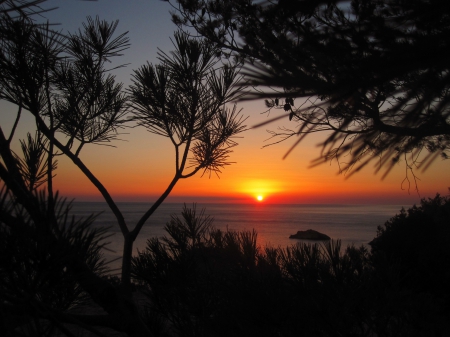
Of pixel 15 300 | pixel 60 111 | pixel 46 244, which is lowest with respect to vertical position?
pixel 15 300

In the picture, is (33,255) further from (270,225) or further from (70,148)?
(270,225)

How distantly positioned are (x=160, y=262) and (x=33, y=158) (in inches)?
32.5

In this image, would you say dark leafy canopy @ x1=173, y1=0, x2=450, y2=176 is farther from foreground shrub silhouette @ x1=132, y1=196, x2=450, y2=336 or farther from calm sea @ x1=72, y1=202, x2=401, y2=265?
foreground shrub silhouette @ x1=132, y1=196, x2=450, y2=336

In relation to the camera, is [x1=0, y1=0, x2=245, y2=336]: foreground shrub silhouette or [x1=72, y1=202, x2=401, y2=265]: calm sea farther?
[x1=72, y1=202, x2=401, y2=265]: calm sea

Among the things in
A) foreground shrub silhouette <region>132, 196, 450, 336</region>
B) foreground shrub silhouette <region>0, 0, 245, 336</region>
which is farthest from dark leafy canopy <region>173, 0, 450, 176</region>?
foreground shrub silhouette <region>132, 196, 450, 336</region>

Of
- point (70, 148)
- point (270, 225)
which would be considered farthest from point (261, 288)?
point (270, 225)

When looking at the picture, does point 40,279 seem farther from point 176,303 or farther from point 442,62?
point 176,303

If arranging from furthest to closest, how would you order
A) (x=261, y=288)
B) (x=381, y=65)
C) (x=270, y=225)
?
(x=270, y=225) < (x=261, y=288) < (x=381, y=65)

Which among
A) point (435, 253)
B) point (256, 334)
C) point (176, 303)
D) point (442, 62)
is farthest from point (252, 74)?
point (435, 253)

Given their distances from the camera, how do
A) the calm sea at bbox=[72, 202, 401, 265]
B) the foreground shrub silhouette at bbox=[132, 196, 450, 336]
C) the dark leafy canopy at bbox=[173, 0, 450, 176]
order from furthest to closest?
the calm sea at bbox=[72, 202, 401, 265]
the foreground shrub silhouette at bbox=[132, 196, 450, 336]
the dark leafy canopy at bbox=[173, 0, 450, 176]

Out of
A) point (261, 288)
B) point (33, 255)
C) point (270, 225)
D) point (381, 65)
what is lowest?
point (270, 225)

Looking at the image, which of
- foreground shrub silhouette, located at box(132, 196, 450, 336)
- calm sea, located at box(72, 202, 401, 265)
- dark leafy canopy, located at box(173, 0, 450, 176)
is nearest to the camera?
dark leafy canopy, located at box(173, 0, 450, 176)

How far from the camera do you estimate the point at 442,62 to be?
49cm

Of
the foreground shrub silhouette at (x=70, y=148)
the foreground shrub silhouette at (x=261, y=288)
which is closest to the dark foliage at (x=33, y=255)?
the foreground shrub silhouette at (x=70, y=148)
